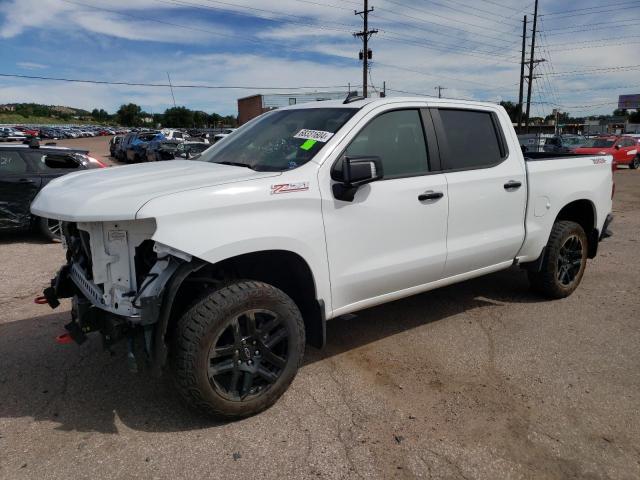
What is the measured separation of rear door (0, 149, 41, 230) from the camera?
26.2 ft

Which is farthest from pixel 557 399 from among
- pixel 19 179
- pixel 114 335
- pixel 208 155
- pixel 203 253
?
pixel 19 179

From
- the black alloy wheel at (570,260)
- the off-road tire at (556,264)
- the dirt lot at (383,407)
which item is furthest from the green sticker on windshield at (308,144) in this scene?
the black alloy wheel at (570,260)

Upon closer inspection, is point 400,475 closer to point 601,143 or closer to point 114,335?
point 114,335

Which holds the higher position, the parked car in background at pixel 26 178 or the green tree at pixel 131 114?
the green tree at pixel 131 114

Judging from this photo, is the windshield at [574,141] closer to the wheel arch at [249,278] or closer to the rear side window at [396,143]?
the rear side window at [396,143]

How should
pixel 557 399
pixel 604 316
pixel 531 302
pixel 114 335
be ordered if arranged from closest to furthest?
pixel 114 335 < pixel 557 399 < pixel 604 316 < pixel 531 302

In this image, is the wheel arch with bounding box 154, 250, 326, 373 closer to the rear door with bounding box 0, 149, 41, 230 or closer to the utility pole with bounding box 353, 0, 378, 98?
the rear door with bounding box 0, 149, 41, 230

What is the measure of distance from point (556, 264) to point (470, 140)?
1.66 m

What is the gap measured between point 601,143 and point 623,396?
2470 cm

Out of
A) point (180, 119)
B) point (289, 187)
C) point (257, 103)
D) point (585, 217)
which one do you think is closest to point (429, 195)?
point (289, 187)

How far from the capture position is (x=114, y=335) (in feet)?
9.33

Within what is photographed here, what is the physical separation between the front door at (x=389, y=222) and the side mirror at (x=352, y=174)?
76 millimetres

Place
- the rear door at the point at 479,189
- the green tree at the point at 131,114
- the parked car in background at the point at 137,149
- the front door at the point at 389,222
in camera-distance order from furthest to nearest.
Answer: the green tree at the point at 131,114 → the parked car in background at the point at 137,149 → the rear door at the point at 479,189 → the front door at the point at 389,222

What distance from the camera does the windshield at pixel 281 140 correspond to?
3.41m
